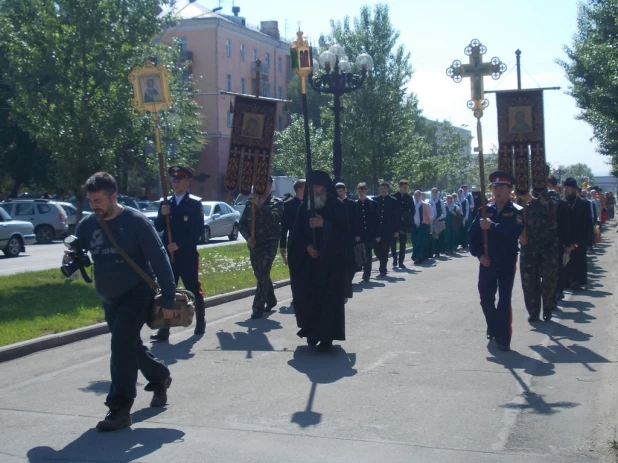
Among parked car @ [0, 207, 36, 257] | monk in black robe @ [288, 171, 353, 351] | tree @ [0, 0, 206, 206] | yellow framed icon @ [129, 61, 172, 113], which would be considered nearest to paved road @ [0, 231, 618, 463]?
monk in black robe @ [288, 171, 353, 351]

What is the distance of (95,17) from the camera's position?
57.5ft

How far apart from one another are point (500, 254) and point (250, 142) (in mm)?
4576

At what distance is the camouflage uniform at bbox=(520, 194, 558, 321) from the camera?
11.7 metres

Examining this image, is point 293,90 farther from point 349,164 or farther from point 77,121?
point 77,121

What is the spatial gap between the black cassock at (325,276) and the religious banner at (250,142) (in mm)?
3181

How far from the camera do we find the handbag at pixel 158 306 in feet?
21.4

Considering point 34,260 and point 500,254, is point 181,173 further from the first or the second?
point 34,260

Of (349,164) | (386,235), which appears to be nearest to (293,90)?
(349,164)

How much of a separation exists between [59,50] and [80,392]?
36.5 ft

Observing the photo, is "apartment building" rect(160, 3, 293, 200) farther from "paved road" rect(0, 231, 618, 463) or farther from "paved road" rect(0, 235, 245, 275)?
"paved road" rect(0, 231, 618, 463)

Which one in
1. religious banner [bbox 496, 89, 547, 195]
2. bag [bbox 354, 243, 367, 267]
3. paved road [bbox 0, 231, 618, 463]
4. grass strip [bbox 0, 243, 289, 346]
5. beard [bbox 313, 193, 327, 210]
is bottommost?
paved road [bbox 0, 231, 618, 463]

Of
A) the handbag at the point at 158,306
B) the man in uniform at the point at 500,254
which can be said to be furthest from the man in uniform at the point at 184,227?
the handbag at the point at 158,306

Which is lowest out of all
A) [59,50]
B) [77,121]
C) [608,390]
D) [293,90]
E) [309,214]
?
[608,390]

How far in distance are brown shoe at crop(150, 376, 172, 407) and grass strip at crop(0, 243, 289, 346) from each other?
330 cm
